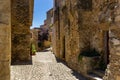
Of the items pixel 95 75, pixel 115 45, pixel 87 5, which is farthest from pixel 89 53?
pixel 115 45

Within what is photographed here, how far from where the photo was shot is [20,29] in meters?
12.0

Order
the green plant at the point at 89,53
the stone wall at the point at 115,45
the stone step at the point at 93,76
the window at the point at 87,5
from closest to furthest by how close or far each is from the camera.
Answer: the stone wall at the point at 115,45 → the stone step at the point at 93,76 → the green plant at the point at 89,53 → the window at the point at 87,5

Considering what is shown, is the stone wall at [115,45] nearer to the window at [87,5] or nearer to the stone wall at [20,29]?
the window at [87,5]

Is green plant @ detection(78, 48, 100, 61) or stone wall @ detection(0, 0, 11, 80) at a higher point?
stone wall @ detection(0, 0, 11, 80)

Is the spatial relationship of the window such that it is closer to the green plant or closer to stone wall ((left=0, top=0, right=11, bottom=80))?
the green plant

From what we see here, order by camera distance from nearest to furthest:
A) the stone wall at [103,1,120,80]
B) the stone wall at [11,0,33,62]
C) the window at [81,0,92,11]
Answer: the stone wall at [103,1,120,80] → the window at [81,0,92,11] → the stone wall at [11,0,33,62]

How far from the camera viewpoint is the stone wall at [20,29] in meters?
11.9

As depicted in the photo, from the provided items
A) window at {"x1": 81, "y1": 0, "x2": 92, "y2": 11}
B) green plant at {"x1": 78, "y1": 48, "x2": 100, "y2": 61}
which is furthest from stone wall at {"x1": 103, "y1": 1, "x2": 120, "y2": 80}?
window at {"x1": 81, "y1": 0, "x2": 92, "y2": 11}

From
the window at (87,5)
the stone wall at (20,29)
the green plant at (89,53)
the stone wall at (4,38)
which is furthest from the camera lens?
the stone wall at (20,29)

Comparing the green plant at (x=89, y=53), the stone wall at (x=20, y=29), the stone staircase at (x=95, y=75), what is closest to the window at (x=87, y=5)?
the green plant at (x=89, y=53)

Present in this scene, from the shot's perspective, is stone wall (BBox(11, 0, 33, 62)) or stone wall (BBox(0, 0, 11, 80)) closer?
stone wall (BBox(0, 0, 11, 80))

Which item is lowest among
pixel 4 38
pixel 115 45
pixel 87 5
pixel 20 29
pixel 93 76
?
pixel 93 76

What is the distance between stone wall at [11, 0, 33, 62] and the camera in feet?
39.0

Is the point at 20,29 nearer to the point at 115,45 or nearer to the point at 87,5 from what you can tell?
the point at 87,5
